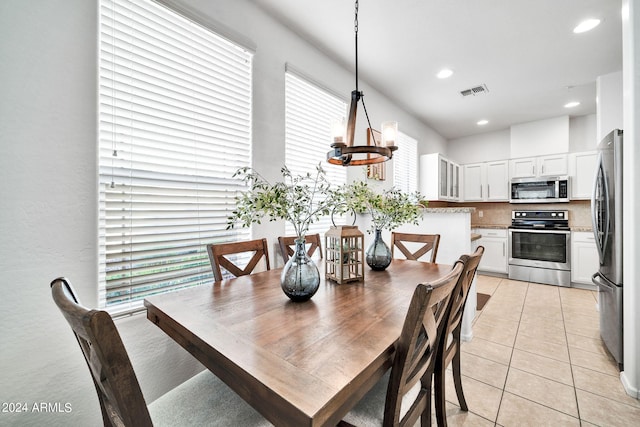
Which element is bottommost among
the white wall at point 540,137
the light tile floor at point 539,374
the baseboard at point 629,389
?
the light tile floor at point 539,374

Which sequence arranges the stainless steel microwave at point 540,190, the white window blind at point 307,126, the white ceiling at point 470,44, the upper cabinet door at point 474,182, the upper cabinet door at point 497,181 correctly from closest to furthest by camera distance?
the white ceiling at point 470,44 → the white window blind at point 307,126 → the stainless steel microwave at point 540,190 → the upper cabinet door at point 497,181 → the upper cabinet door at point 474,182

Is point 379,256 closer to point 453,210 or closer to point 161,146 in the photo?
point 453,210

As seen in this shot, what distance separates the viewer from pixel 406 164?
443cm

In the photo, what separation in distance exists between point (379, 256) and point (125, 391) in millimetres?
1492

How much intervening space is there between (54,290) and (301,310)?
30.6 inches

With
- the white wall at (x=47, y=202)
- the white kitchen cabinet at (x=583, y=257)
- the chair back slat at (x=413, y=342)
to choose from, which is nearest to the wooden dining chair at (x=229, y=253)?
the white wall at (x=47, y=202)

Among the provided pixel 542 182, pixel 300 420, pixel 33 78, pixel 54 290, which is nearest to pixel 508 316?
pixel 542 182

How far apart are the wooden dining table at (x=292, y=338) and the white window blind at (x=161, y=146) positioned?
1.47 ft

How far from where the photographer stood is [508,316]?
3.07 metres

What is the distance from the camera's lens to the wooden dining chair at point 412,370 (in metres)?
0.79

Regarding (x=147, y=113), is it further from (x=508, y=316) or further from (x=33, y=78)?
(x=508, y=316)

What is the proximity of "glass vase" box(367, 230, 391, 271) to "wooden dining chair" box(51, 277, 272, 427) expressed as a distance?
1120mm

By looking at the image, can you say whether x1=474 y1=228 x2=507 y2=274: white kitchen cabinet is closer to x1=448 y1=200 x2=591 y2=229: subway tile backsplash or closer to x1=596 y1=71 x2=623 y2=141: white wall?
x1=448 y1=200 x2=591 y2=229: subway tile backsplash

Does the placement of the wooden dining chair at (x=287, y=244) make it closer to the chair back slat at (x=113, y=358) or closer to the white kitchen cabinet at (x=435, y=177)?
the chair back slat at (x=113, y=358)
